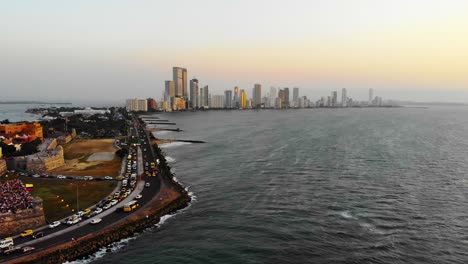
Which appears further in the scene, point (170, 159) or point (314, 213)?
point (170, 159)

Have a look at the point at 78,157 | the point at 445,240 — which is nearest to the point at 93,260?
the point at 445,240

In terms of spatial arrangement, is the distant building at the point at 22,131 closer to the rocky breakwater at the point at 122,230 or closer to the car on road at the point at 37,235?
the rocky breakwater at the point at 122,230

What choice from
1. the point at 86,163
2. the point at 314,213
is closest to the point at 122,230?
the point at 314,213

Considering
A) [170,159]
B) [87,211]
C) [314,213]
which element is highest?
[87,211]

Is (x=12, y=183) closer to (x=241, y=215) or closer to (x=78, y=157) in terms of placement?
(x=241, y=215)

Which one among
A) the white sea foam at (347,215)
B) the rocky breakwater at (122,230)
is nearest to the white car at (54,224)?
the rocky breakwater at (122,230)

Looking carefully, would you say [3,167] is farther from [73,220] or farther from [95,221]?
[95,221]

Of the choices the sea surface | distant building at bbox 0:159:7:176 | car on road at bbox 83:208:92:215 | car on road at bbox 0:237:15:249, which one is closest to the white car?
car on road at bbox 83:208:92:215
